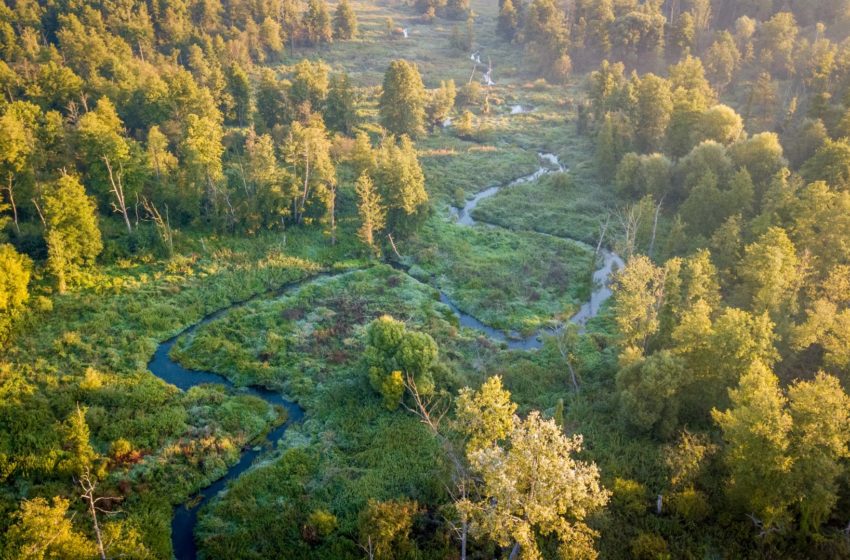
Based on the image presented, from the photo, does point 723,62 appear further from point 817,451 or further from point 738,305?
point 817,451

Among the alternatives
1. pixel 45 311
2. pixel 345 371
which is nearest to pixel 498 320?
pixel 345 371

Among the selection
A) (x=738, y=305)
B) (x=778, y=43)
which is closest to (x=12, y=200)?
(x=738, y=305)

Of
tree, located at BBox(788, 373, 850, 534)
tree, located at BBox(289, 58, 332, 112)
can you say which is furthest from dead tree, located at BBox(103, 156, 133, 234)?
tree, located at BBox(788, 373, 850, 534)

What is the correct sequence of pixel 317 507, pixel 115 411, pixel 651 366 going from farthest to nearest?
pixel 115 411 < pixel 651 366 < pixel 317 507

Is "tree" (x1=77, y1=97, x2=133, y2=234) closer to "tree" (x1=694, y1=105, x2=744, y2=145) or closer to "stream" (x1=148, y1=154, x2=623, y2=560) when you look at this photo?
"stream" (x1=148, y1=154, x2=623, y2=560)

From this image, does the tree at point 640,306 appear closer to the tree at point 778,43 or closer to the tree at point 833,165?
the tree at point 833,165

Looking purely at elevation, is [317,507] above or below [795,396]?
below

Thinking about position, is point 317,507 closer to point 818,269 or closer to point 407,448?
point 407,448

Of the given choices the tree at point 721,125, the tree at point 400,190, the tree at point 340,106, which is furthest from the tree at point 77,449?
the tree at point 721,125
